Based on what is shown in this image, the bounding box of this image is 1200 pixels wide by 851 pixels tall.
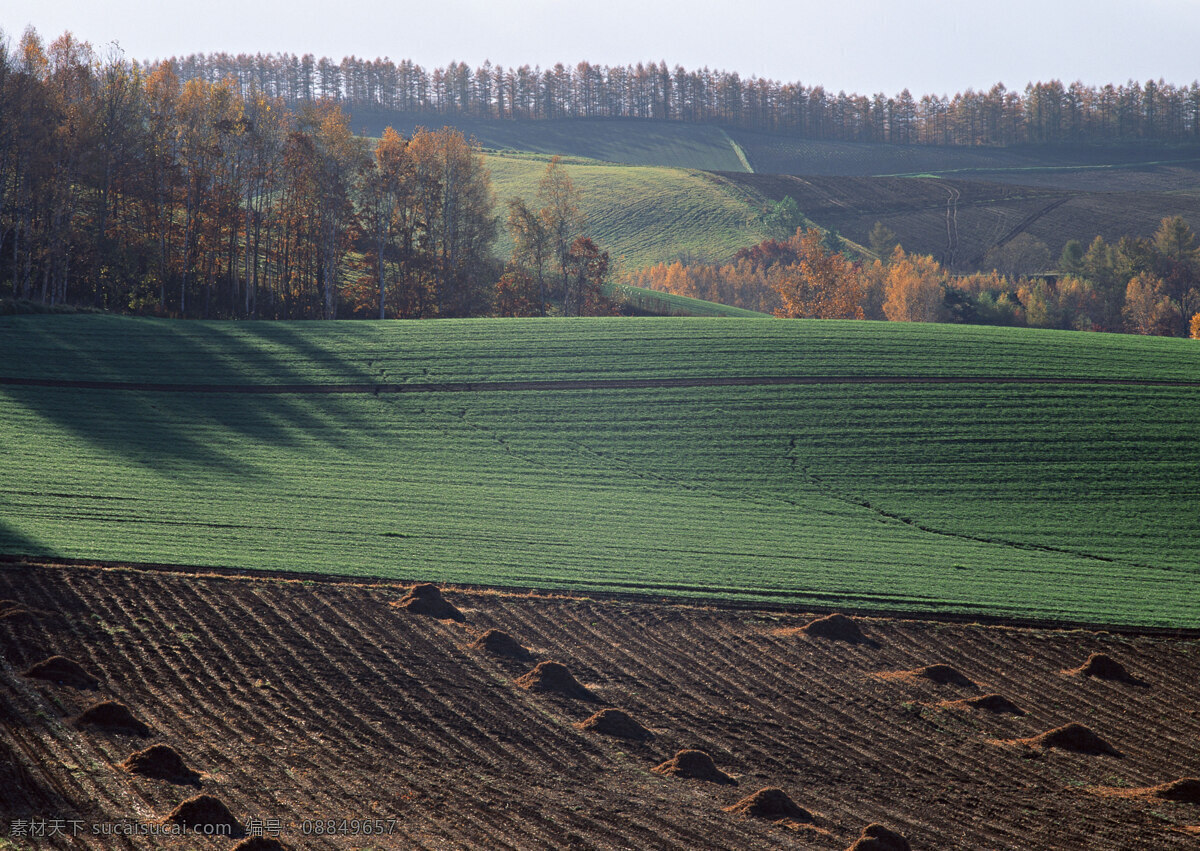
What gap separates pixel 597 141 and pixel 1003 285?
10800cm

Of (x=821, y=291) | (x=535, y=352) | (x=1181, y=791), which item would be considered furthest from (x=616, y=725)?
(x=821, y=291)

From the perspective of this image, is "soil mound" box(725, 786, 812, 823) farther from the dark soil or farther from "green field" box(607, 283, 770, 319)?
"green field" box(607, 283, 770, 319)

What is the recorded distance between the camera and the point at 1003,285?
10688 cm

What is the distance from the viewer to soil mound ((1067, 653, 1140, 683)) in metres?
18.8

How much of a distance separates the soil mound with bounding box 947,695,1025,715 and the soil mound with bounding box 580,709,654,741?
6.45 metres

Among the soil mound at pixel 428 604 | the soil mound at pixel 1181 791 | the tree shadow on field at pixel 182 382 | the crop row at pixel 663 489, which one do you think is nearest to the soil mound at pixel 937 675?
the crop row at pixel 663 489

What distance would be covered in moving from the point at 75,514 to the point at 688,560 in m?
17.0

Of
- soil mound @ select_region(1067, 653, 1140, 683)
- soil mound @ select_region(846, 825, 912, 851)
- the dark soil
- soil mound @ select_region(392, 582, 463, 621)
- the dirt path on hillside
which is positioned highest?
the dirt path on hillside

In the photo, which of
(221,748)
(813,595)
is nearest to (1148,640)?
(813,595)

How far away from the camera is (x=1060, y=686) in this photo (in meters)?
18.2

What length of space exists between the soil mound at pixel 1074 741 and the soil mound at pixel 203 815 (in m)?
13.1

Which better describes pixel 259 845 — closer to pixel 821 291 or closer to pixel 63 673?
pixel 63 673

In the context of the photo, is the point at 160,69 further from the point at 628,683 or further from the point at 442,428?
the point at 628,683

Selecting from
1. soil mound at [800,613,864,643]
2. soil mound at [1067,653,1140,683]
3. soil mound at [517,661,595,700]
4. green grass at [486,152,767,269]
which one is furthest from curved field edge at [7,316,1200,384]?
green grass at [486,152,767,269]
